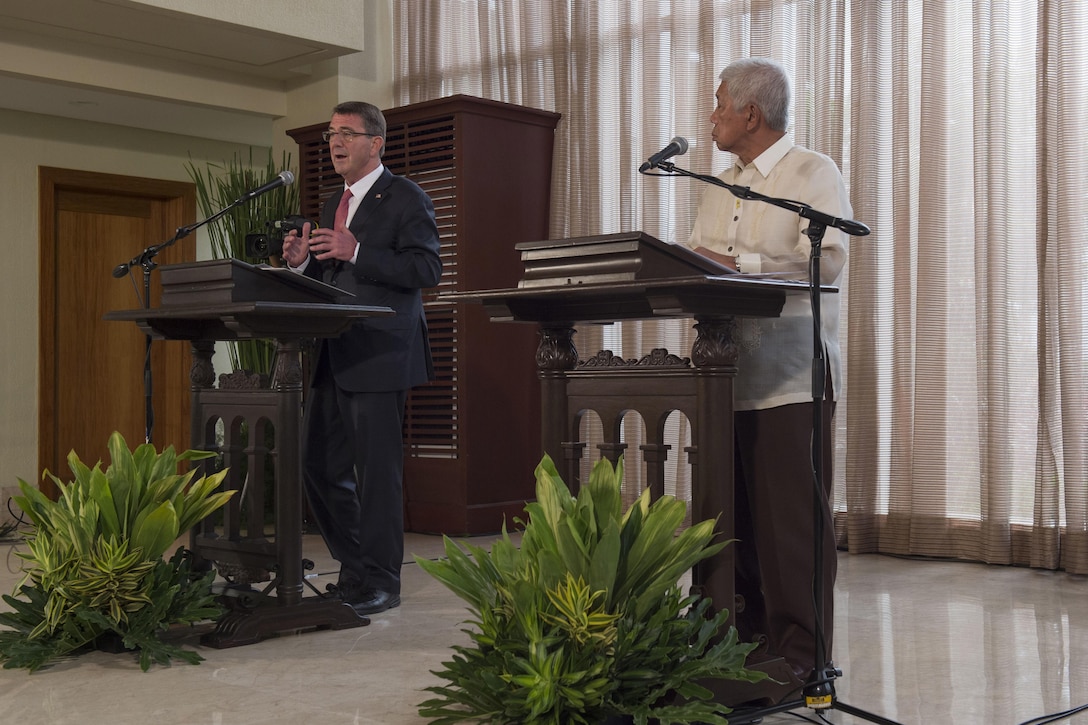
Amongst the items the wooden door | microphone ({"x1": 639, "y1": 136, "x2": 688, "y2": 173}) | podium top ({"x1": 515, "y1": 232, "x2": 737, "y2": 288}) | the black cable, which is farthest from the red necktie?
the wooden door

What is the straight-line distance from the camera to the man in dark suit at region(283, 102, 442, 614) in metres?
4.02

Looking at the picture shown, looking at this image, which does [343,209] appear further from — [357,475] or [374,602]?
[374,602]

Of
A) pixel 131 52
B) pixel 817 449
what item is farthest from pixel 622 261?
pixel 131 52

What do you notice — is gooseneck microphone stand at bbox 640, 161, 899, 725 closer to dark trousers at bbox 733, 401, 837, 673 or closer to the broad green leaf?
dark trousers at bbox 733, 401, 837, 673

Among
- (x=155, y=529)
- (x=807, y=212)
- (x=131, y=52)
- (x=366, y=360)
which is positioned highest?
(x=131, y=52)

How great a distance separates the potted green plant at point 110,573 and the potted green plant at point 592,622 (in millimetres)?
1150

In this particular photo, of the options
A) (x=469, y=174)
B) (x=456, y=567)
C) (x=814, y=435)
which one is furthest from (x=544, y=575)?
(x=469, y=174)

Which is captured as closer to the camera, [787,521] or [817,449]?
[817,449]

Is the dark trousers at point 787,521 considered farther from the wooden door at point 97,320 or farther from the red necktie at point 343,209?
the wooden door at point 97,320

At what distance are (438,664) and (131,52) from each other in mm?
4851

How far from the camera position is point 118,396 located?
336 inches

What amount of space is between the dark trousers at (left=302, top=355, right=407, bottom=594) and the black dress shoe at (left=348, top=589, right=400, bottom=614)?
26mm

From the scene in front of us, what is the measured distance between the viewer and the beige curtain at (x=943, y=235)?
477cm

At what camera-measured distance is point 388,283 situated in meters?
4.06
